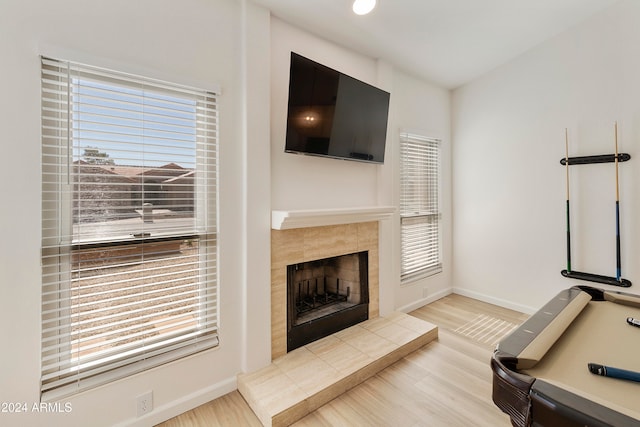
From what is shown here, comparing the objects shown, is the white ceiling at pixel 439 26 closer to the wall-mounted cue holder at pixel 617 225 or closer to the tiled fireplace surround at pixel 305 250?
the wall-mounted cue holder at pixel 617 225

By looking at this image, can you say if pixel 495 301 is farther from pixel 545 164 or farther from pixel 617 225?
pixel 545 164

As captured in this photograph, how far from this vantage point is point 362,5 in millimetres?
2094

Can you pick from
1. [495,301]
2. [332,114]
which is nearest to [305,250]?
[332,114]

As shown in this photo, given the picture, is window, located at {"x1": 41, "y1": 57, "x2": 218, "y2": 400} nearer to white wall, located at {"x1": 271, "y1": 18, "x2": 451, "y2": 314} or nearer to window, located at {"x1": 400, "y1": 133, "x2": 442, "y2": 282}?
white wall, located at {"x1": 271, "y1": 18, "x2": 451, "y2": 314}

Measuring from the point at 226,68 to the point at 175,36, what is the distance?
0.35 m

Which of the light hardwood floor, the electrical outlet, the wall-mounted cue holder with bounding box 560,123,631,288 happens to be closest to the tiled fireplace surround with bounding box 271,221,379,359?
the light hardwood floor

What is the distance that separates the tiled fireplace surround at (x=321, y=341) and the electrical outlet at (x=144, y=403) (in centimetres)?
56

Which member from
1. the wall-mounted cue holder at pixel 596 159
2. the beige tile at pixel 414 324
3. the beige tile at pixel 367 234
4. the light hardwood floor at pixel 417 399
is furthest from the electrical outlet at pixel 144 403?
the wall-mounted cue holder at pixel 596 159

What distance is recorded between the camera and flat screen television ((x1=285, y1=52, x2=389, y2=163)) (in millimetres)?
2191

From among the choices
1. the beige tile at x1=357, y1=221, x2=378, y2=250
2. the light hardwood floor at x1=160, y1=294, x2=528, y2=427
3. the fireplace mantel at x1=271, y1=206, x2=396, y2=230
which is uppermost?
the fireplace mantel at x1=271, y1=206, x2=396, y2=230

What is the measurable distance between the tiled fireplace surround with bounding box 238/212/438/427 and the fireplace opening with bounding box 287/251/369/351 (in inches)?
2.7

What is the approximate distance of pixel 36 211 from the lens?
144 centimetres

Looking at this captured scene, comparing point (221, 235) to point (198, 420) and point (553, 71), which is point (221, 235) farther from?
point (553, 71)

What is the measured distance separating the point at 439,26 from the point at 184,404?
376 cm
